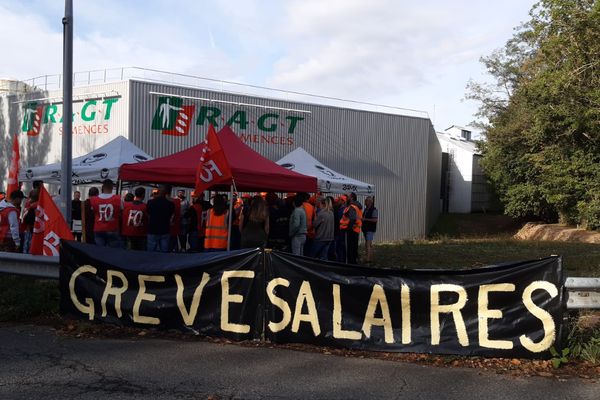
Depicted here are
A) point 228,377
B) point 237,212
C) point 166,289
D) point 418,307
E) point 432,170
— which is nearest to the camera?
point 228,377

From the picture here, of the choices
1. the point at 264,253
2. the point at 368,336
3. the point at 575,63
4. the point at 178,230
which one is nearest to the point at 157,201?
the point at 178,230

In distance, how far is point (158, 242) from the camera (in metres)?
12.4

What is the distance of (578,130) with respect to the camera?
32.6 meters

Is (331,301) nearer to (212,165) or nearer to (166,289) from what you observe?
(166,289)

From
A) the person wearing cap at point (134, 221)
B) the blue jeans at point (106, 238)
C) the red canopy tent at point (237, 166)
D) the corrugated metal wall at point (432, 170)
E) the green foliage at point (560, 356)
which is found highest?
the corrugated metal wall at point (432, 170)

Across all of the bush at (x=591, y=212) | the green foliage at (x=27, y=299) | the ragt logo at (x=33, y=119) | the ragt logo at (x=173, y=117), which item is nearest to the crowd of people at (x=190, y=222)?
the green foliage at (x=27, y=299)

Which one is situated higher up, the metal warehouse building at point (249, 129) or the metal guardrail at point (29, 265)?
the metal warehouse building at point (249, 129)

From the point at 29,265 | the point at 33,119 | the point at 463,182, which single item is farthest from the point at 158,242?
the point at 463,182

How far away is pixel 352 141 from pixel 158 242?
62.1 feet

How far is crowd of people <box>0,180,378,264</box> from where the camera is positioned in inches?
432

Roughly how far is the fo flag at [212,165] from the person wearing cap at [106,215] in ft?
9.33

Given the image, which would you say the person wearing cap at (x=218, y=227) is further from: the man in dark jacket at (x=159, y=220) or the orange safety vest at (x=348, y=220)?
the orange safety vest at (x=348, y=220)

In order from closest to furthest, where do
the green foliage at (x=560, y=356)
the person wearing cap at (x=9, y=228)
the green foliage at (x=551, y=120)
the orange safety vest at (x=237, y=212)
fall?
the green foliage at (x=560, y=356)
the person wearing cap at (x=9, y=228)
the orange safety vest at (x=237, y=212)
the green foliage at (x=551, y=120)

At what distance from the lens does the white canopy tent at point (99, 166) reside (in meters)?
13.7
